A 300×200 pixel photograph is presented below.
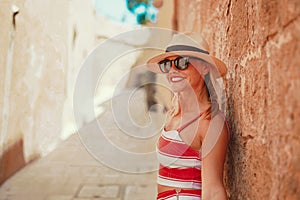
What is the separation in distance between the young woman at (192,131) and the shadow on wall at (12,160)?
1.87 m

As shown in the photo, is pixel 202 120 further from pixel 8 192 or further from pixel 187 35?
pixel 8 192

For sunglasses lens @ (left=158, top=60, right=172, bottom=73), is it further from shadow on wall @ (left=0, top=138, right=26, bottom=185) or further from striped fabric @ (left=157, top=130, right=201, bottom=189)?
shadow on wall @ (left=0, top=138, right=26, bottom=185)

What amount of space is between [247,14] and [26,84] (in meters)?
2.32

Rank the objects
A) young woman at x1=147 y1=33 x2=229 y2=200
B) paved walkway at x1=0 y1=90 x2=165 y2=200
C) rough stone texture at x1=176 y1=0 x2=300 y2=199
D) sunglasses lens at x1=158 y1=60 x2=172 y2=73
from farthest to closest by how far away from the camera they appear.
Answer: paved walkway at x1=0 y1=90 x2=165 y2=200 → sunglasses lens at x1=158 y1=60 x2=172 y2=73 → young woman at x1=147 y1=33 x2=229 y2=200 → rough stone texture at x1=176 y1=0 x2=300 y2=199

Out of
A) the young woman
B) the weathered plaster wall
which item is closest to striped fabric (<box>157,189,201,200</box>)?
the young woman

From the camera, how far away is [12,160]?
2.47 meters

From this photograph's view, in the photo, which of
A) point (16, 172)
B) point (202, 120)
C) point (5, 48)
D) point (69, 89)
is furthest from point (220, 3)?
point (69, 89)

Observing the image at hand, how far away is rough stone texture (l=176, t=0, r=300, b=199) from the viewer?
0.48 m

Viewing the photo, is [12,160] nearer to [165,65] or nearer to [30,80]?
[30,80]

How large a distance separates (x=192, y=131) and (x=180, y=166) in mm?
98

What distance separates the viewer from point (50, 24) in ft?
10.9

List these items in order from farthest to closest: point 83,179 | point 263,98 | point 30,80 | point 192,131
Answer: point 30,80
point 83,179
point 192,131
point 263,98

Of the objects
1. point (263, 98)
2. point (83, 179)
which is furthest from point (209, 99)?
point (83, 179)

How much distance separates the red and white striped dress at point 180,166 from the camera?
77 cm
